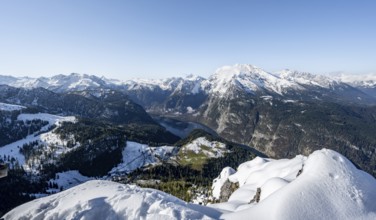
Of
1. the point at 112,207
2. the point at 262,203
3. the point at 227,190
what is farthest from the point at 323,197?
the point at 227,190

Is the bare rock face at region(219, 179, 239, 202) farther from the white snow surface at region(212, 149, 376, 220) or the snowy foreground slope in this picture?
the snowy foreground slope

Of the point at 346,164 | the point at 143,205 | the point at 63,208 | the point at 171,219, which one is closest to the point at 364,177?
the point at 346,164

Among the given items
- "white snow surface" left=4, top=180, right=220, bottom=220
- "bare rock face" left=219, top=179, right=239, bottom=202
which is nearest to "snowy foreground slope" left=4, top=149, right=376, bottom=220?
"white snow surface" left=4, top=180, right=220, bottom=220

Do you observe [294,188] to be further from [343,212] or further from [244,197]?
[244,197]

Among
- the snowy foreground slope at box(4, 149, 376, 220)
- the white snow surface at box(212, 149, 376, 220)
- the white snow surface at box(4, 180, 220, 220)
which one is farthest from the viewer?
the white snow surface at box(212, 149, 376, 220)

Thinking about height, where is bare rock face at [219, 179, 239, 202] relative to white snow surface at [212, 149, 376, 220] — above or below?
below

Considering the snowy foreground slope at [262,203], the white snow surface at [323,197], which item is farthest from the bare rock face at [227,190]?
the snowy foreground slope at [262,203]
